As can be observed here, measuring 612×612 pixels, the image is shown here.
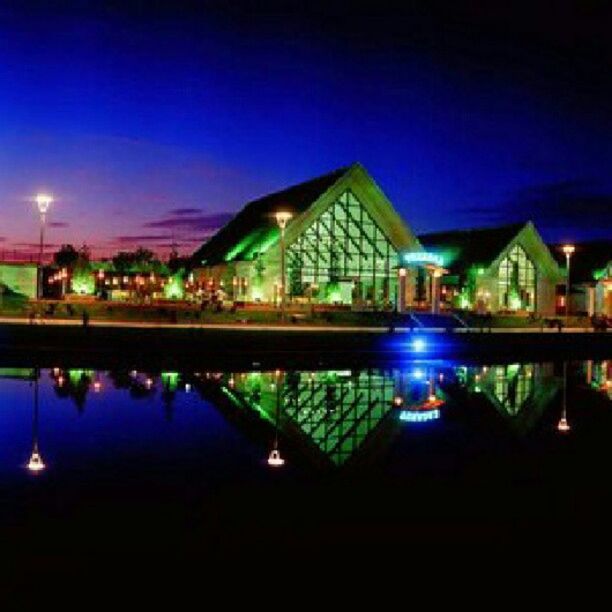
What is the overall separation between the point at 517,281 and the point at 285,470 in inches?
1715

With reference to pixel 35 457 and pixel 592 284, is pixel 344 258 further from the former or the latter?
pixel 35 457

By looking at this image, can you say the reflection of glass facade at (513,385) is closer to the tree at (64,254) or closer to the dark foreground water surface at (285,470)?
the dark foreground water surface at (285,470)

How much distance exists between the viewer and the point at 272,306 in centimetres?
4072

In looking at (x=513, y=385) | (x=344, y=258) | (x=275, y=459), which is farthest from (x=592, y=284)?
(x=275, y=459)

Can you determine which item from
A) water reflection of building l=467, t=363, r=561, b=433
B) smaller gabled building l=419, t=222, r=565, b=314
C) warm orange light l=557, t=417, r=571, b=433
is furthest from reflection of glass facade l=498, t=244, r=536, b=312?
warm orange light l=557, t=417, r=571, b=433

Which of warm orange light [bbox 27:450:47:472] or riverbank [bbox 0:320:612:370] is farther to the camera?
riverbank [bbox 0:320:612:370]

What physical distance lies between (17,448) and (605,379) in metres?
14.6

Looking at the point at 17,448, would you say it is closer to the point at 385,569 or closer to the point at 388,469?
the point at 388,469

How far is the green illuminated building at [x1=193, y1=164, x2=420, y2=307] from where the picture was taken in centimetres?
4303

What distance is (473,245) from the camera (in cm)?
5416

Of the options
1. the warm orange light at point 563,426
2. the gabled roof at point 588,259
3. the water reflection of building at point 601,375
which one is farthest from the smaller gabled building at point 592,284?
the warm orange light at point 563,426

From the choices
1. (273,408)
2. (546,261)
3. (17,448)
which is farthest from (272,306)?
(17,448)

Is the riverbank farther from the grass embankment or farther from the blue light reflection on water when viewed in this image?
the grass embankment

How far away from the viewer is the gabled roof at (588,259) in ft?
186
